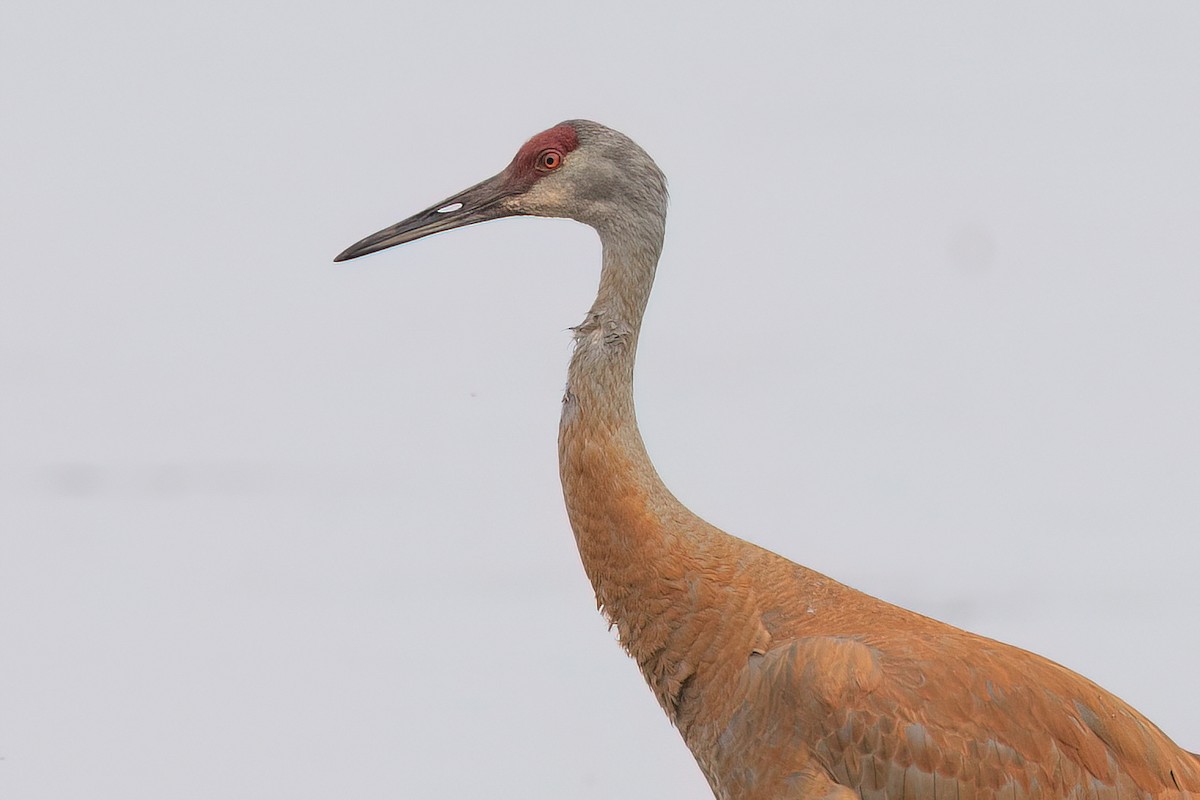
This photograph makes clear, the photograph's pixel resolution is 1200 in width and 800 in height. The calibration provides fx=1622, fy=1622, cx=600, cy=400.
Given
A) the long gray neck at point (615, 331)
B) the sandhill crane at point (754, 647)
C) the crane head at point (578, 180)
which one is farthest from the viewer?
the crane head at point (578, 180)

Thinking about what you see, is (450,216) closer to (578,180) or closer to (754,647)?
(578,180)

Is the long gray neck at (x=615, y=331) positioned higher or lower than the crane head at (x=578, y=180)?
lower

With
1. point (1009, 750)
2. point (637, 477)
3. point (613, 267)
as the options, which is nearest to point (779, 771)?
point (1009, 750)

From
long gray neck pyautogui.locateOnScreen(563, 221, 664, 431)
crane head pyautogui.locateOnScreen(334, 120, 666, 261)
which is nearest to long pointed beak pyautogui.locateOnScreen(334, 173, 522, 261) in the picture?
crane head pyautogui.locateOnScreen(334, 120, 666, 261)

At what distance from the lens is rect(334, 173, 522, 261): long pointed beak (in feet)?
16.9

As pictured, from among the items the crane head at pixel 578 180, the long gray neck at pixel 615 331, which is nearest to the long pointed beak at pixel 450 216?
the crane head at pixel 578 180

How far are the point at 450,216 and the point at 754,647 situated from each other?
1.66 m

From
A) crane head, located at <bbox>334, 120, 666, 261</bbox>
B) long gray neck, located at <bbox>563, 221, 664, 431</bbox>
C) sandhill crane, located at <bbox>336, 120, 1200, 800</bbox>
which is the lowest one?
sandhill crane, located at <bbox>336, 120, 1200, 800</bbox>

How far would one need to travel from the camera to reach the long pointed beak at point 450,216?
514cm

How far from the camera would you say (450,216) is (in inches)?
203

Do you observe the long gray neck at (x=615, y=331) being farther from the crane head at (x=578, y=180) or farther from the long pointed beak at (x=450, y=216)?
the long pointed beak at (x=450, y=216)

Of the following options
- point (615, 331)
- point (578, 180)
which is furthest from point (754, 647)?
point (578, 180)

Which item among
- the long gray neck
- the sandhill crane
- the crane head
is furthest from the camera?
the crane head

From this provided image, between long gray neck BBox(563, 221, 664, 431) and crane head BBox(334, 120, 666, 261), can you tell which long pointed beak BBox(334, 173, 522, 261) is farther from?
long gray neck BBox(563, 221, 664, 431)
